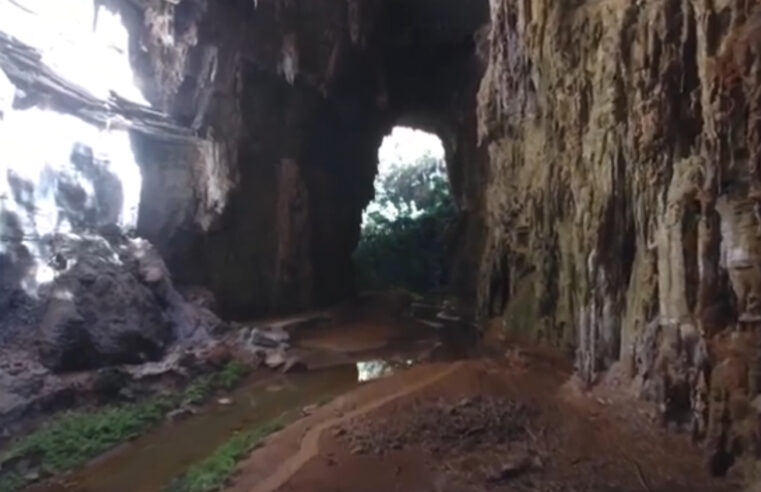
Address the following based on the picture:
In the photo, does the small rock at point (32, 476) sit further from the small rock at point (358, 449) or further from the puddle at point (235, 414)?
the small rock at point (358, 449)

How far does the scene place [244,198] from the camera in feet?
63.8

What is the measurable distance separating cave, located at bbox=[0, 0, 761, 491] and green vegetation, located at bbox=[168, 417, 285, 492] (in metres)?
2.90

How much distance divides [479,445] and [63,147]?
11658 mm

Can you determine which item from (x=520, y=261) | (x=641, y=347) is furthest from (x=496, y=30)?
(x=641, y=347)

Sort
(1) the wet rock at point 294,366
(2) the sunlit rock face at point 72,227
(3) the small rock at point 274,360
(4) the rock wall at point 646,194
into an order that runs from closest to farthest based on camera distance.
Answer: (4) the rock wall at point 646,194 < (2) the sunlit rock face at point 72,227 < (1) the wet rock at point 294,366 < (3) the small rock at point 274,360

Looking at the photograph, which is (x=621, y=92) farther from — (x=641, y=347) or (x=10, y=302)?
(x=10, y=302)

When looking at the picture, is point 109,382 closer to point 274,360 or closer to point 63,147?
point 274,360

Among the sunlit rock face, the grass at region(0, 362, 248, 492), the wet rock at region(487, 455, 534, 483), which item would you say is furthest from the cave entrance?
the wet rock at region(487, 455, 534, 483)

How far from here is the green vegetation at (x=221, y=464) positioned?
7.48m

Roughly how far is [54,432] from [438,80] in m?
19.3

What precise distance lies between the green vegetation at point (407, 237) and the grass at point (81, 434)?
17.0 meters

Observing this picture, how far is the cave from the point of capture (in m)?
6.99

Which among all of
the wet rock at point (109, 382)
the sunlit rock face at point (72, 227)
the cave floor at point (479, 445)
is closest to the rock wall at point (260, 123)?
the sunlit rock face at point (72, 227)

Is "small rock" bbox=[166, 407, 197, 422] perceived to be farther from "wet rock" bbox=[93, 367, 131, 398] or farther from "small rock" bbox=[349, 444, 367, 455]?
"small rock" bbox=[349, 444, 367, 455]
